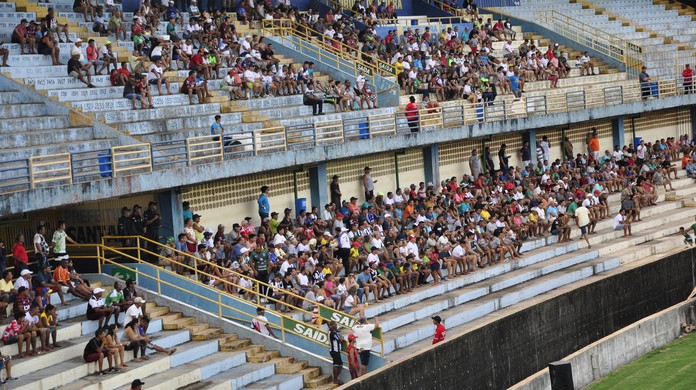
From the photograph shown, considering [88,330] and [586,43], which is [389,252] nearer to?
[88,330]

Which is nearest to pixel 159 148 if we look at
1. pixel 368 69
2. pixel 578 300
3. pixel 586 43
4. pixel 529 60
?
pixel 578 300

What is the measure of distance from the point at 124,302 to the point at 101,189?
2.55 metres

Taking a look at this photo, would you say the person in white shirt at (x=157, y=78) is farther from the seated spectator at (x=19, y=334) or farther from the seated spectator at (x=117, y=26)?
the seated spectator at (x=19, y=334)

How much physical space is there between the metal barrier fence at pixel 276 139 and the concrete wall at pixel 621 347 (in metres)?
9.07

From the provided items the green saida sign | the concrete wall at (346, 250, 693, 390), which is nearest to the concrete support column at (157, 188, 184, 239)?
the green saida sign

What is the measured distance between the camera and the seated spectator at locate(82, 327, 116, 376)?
19.9 meters

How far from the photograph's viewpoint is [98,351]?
1991cm

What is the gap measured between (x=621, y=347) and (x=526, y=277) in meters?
6.81

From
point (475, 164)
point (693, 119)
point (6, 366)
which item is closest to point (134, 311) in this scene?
point (6, 366)

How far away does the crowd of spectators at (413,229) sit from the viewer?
25188 millimetres

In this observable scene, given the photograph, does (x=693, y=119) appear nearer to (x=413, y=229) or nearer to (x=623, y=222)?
(x=623, y=222)

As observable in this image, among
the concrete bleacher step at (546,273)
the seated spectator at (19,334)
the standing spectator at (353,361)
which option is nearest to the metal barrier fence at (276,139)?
the seated spectator at (19,334)

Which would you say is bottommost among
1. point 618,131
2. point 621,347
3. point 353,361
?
point 621,347

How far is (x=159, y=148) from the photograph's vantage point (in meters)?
25.2
